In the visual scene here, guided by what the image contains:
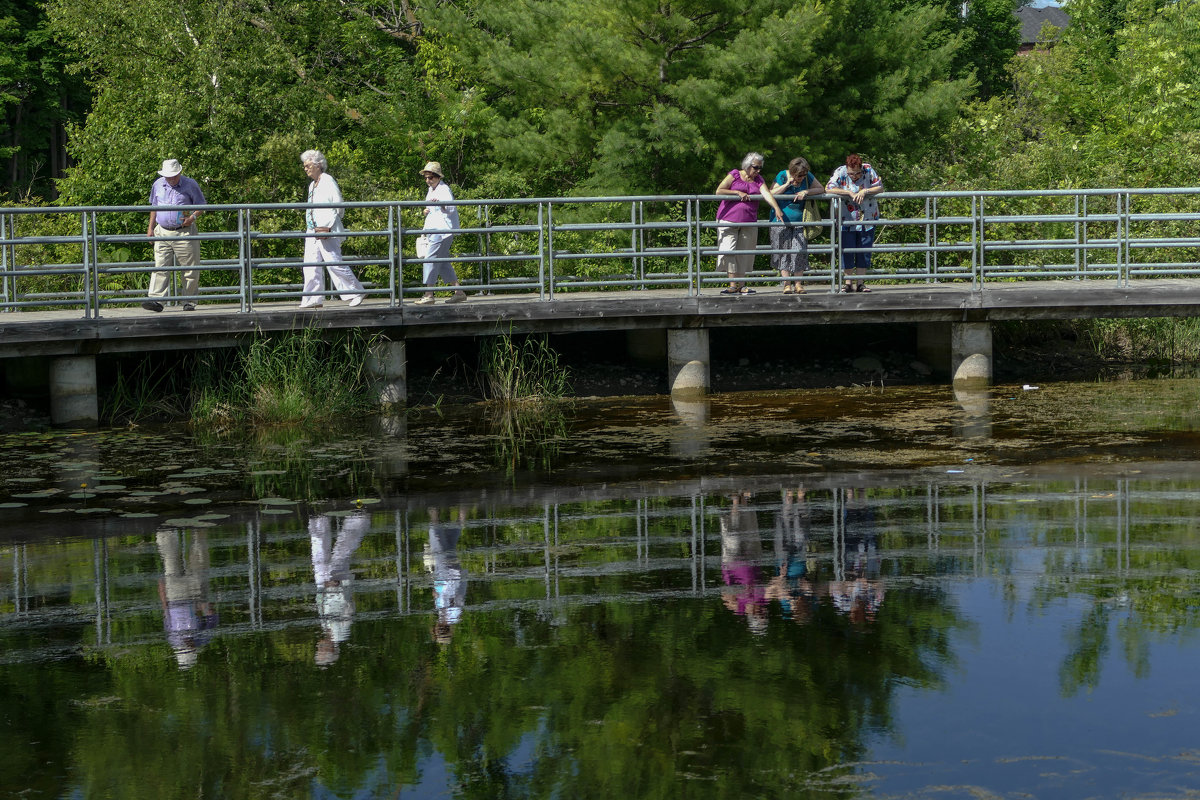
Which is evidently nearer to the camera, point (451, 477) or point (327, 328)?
point (451, 477)

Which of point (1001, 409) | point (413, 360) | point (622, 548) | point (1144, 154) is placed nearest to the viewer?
point (622, 548)

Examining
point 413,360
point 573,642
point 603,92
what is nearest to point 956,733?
point 573,642

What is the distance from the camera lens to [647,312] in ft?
54.5

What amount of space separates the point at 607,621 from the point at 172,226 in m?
9.56

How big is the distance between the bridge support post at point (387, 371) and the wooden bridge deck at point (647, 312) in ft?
0.61

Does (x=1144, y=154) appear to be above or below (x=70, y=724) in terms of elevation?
above

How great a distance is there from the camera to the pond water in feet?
18.6

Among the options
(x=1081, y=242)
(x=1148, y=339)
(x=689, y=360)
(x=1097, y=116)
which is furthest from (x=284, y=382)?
(x=1097, y=116)

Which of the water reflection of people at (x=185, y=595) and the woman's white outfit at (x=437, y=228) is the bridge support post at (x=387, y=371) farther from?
the water reflection of people at (x=185, y=595)

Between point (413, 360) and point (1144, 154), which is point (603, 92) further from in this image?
point (1144, 154)

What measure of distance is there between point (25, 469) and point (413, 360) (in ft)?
20.4

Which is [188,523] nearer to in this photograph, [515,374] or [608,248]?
[515,374]

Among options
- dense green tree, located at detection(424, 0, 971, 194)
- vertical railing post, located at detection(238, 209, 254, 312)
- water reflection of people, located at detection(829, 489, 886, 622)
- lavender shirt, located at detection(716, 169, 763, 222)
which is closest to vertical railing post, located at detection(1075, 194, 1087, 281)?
lavender shirt, located at detection(716, 169, 763, 222)

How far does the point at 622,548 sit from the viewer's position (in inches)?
364
